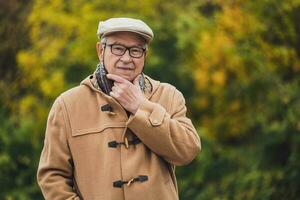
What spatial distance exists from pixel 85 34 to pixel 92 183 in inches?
275

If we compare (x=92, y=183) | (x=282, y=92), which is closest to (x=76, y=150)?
(x=92, y=183)

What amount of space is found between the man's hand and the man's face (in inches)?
1.8

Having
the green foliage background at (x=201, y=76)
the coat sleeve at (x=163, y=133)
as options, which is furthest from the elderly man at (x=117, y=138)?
the green foliage background at (x=201, y=76)

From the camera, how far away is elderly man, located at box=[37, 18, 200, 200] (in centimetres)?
359

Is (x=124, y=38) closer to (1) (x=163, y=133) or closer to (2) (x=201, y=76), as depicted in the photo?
(1) (x=163, y=133)

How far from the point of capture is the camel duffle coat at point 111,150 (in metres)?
3.59

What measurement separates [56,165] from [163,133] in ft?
1.73

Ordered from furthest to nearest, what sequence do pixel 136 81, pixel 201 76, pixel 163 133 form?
1. pixel 201 76
2. pixel 136 81
3. pixel 163 133

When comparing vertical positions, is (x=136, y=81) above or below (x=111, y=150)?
above

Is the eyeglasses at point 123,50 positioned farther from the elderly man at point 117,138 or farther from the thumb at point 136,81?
the thumb at point 136,81

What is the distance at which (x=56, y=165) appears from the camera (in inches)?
143

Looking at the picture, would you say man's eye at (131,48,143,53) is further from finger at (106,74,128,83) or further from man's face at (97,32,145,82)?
finger at (106,74,128,83)

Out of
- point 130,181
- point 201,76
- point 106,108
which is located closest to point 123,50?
point 106,108

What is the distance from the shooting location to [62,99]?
3.73 metres
